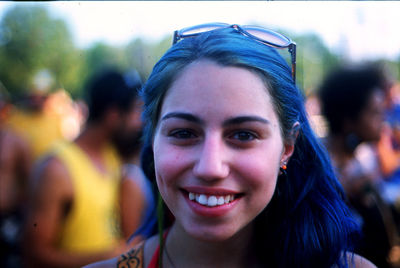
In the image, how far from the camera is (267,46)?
140 centimetres

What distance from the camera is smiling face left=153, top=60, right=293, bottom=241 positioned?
1206 millimetres

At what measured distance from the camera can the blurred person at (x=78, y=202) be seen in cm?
238

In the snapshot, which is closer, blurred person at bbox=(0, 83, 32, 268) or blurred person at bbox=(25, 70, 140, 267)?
blurred person at bbox=(25, 70, 140, 267)

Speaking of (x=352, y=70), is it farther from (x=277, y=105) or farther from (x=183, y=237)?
(x=183, y=237)

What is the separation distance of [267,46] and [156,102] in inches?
17.7

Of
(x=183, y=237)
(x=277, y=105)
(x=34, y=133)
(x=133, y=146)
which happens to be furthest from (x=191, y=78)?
(x=34, y=133)

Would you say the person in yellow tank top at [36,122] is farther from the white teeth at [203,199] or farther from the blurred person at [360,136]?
the white teeth at [203,199]

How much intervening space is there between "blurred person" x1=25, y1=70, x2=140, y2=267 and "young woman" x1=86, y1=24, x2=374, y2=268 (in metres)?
1.06

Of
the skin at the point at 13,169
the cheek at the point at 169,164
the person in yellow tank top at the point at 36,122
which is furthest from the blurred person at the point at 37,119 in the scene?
the cheek at the point at 169,164

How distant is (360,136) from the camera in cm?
318

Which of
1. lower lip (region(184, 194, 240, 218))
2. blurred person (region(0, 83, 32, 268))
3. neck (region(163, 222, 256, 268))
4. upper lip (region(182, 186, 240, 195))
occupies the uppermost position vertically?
upper lip (region(182, 186, 240, 195))

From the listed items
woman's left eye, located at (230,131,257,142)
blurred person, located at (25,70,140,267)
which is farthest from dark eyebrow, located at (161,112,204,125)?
blurred person, located at (25,70,140,267)

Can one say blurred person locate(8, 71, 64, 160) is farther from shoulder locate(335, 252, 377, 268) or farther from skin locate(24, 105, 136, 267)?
shoulder locate(335, 252, 377, 268)

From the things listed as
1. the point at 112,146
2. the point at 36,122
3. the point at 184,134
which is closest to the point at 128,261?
the point at 184,134
